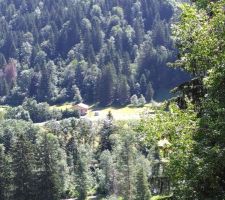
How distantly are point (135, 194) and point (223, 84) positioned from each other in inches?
3023

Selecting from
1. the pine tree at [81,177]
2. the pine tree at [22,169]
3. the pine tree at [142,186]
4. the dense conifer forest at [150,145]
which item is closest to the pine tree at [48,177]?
the dense conifer forest at [150,145]

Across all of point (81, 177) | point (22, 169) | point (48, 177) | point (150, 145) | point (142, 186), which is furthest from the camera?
point (81, 177)

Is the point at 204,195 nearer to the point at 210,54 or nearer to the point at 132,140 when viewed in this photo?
the point at 210,54

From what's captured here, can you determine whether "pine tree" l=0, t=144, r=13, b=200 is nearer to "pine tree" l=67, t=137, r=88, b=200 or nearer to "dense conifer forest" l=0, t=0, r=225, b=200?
"dense conifer forest" l=0, t=0, r=225, b=200

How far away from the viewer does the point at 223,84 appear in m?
19.3

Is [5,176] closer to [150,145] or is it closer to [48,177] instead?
[48,177]

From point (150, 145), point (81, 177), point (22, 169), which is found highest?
point (150, 145)

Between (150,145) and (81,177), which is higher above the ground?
(150,145)

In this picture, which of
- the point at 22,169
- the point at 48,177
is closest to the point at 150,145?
the point at 48,177

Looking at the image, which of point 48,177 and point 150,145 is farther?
point 48,177

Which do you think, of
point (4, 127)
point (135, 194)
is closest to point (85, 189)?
point (135, 194)

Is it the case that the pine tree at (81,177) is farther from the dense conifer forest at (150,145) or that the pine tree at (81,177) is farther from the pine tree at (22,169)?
the pine tree at (22,169)

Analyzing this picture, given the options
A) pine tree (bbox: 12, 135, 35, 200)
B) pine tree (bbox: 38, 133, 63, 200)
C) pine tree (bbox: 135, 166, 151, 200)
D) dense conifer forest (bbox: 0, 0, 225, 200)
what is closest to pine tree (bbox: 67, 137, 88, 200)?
dense conifer forest (bbox: 0, 0, 225, 200)

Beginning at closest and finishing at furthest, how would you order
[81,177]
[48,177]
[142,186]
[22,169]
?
[142,186], [22,169], [48,177], [81,177]
